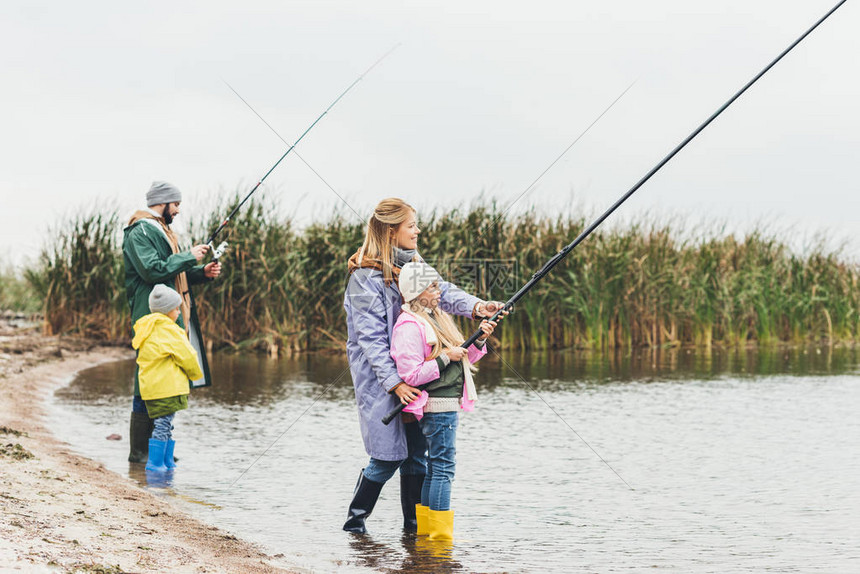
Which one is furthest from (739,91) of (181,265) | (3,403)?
(3,403)

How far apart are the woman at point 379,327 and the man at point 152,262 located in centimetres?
203

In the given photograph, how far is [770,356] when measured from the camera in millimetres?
14258

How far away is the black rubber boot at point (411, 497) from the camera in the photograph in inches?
187

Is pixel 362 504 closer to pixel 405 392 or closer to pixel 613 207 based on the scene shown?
pixel 405 392

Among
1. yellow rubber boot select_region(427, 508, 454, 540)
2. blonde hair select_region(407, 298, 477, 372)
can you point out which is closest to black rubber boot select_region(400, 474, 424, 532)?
yellow rubber boot select_region(427, 508, 454, 540)

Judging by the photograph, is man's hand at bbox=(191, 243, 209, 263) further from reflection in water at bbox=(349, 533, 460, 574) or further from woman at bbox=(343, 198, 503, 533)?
reflection in water at bbox=(349, 533, 460, 574)

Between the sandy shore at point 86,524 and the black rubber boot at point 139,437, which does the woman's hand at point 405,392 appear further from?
the black rubber boot at point 139,437

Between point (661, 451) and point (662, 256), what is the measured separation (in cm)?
899

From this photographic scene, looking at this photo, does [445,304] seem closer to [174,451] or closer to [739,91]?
[739,91]

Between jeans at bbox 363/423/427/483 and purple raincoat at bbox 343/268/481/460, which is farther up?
purple raincoat at bbox 343/268/481/460

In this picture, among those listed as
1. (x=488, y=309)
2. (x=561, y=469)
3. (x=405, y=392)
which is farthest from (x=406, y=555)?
(x=561, y=469)

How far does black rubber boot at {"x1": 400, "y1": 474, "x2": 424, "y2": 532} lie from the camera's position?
4754 mm

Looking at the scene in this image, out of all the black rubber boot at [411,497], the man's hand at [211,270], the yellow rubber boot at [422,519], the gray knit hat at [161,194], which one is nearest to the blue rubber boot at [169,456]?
the man's hand at [211,270]

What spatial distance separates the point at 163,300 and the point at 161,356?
1.16 feet
